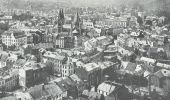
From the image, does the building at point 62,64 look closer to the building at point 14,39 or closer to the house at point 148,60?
the house at point 148,60

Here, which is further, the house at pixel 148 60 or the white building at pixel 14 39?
the white building at pixel 14 39

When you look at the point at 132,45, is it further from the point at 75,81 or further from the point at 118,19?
the point at 118,19

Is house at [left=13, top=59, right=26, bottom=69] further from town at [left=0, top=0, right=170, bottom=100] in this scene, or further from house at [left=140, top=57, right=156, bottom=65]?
house at [left=140, top=57, right=156, bottom=65]

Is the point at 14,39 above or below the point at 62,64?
above

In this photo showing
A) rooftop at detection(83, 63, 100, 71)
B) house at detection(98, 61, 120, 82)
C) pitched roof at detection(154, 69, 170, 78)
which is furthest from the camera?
house at detection(98, 61, 120, 82)

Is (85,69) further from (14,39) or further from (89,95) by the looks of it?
(14,39)

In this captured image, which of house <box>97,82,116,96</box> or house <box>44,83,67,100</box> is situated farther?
house <box>97,82,116,96</box>

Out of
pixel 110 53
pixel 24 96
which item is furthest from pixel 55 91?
pixel 110 53

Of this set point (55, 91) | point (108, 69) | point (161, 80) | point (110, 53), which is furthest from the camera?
point (110, 53)

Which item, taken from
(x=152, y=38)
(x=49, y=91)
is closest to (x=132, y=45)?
(x=152, y=38)

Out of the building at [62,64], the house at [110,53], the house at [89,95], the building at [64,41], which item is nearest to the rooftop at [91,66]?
the building at [62,64]

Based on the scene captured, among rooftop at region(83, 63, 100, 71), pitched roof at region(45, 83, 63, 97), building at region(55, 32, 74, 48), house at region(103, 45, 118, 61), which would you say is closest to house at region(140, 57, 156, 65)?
house at region(103, 45, 118, 61)
